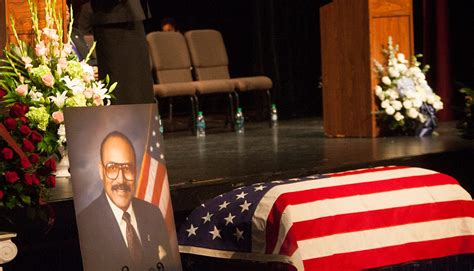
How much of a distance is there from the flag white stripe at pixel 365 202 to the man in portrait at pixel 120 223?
2.45 feet

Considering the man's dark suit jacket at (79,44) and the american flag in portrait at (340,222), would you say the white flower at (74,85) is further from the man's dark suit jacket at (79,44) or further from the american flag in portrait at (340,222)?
the man's dark suit jacket at (79,44)

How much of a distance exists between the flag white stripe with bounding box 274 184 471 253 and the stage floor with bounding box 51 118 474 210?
743 mm

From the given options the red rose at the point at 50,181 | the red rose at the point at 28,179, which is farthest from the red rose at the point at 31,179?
the red rose at the point at 50,181

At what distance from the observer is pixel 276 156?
5.80 m

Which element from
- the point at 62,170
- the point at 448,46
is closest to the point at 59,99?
the point at 62,170

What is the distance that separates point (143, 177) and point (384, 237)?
4.07 ft

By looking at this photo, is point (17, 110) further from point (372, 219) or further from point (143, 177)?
point (372, 219)

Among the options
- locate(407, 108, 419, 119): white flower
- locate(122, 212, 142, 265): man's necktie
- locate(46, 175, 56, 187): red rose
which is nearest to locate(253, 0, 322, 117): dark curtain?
locate(407, 108, 419, 119): white flower

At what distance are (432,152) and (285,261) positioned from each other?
6.66ft

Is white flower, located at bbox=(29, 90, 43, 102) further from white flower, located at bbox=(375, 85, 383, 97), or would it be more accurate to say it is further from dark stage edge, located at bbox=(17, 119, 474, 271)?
white flower, located at bbox=(375, 85, 383, 97)

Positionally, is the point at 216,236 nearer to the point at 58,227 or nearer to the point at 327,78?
the point at 58,227

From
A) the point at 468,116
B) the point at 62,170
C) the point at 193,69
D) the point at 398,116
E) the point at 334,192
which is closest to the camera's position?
the point at 334,192

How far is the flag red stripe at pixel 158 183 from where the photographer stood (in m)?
3.28

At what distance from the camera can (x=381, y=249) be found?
4035mm
